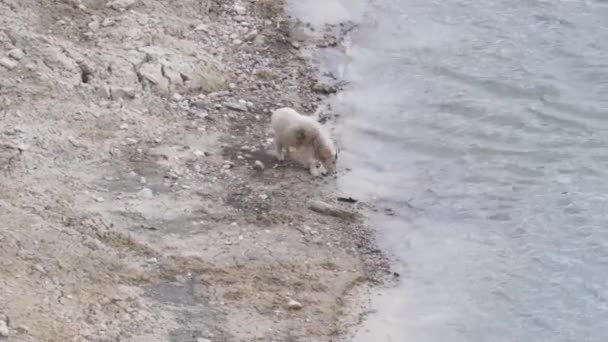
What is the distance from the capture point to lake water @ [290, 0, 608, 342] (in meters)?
8.78

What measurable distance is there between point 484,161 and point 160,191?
3.91 m

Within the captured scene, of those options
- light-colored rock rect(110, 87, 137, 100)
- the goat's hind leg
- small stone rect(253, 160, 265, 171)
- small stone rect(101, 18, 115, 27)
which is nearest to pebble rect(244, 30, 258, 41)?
small stone rect(101, 18, 115, 27)

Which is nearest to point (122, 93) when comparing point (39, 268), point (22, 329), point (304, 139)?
point (304, 139)

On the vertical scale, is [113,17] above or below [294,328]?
above

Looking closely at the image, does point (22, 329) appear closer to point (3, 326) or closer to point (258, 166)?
point (3, 326)

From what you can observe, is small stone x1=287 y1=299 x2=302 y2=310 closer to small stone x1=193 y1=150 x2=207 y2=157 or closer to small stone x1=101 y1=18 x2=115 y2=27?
small stone x1=193 y1=150 x2=207 y2=157

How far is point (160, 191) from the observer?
926 cm

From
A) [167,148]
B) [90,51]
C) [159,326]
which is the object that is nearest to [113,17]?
[90,51]

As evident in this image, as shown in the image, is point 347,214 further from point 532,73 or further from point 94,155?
point 532,73

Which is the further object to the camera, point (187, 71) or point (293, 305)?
point (187, 71)

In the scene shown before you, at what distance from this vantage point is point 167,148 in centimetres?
997

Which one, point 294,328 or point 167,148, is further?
point 167,148

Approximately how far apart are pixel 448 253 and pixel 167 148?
307cm

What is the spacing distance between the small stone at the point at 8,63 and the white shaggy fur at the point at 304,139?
9.12 ft
